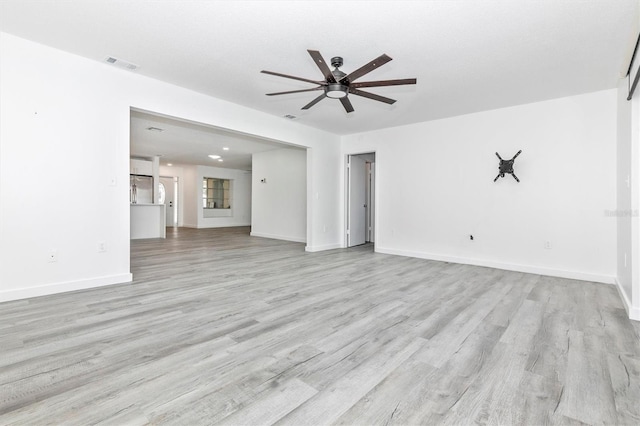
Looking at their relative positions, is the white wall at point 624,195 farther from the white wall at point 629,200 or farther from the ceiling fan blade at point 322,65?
the ceiling fan blade at point 322,65

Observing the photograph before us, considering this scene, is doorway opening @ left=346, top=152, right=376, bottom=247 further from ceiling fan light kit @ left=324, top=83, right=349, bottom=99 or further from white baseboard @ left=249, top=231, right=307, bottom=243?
ceiling fan light kit @ left=324, top=83, right=349, bottom=99

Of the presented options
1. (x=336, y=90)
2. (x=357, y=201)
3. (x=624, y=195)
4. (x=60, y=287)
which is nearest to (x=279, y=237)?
(x=357, y=201)

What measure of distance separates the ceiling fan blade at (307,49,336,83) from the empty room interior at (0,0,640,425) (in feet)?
0.09

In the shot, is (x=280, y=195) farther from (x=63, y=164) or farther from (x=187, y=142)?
(x=63, y=164)

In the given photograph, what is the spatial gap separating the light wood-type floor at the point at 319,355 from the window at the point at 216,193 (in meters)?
8.39

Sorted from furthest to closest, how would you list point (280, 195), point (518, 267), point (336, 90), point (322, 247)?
point (280, 195) → point (322, 247) → point (518, 267) → point (336, 90)

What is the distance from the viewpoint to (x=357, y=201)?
24.2 ft

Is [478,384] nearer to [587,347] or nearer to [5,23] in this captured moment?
[587,347]

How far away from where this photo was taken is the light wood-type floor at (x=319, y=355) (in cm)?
149

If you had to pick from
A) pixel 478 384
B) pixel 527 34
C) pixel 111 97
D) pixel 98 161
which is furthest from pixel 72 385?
pixel 527 34

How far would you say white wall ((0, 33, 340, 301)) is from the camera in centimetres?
302

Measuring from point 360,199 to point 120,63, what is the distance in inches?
210

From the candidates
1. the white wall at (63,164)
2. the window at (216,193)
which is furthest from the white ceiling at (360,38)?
Answer: the window at (216,193)

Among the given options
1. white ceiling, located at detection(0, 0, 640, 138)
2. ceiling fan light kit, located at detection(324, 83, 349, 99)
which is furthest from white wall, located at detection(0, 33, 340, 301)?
ceiling fan light kit, located at detection(324, 83, 349, 99)
